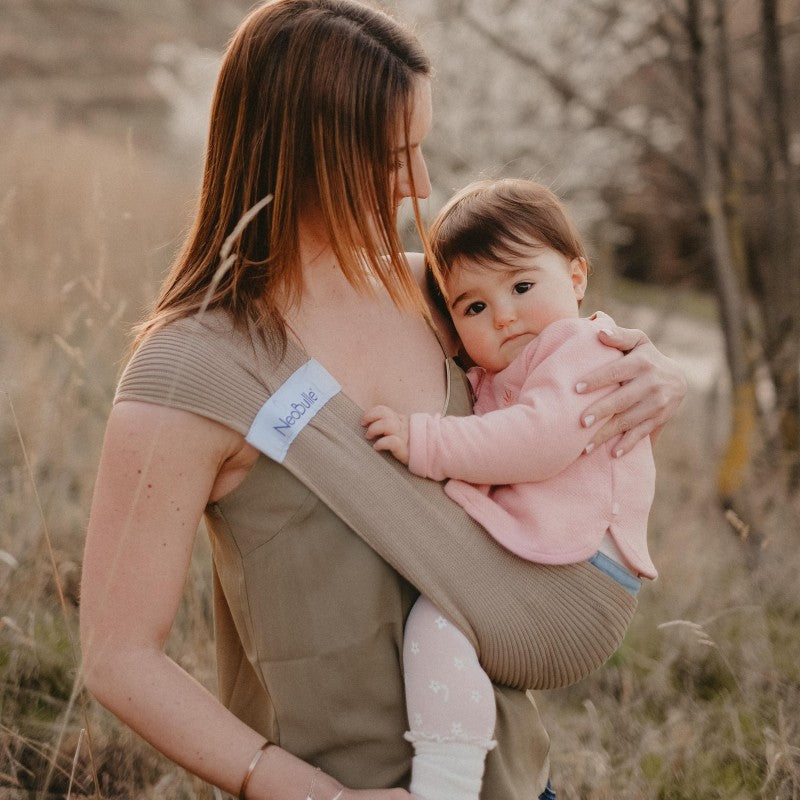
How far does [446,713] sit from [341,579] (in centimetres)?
23

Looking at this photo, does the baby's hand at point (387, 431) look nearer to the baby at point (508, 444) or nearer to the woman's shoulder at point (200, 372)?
the baby at point (508, 444)

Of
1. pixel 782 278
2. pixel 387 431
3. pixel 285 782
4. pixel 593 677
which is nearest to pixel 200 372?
pixel 387 431

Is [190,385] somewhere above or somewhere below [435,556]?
above

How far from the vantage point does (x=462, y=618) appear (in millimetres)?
1318

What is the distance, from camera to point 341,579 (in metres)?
1.30

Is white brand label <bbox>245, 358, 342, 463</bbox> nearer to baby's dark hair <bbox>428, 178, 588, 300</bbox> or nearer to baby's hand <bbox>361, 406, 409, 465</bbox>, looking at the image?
baby's hand <bbox>361, 406, 409, 465</bbox>

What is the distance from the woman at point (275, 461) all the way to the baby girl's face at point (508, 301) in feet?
0.51

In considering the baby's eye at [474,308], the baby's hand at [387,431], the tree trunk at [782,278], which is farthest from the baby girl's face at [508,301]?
the tree trunk at [782,278]

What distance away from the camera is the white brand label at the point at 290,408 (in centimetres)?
127

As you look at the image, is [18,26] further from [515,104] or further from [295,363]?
[295,363]

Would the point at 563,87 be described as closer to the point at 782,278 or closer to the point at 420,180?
the point at 782,278

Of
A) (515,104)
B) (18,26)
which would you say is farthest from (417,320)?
(18,26)

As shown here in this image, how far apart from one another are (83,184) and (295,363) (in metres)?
5.81

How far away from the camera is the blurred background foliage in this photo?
7.37 ft
